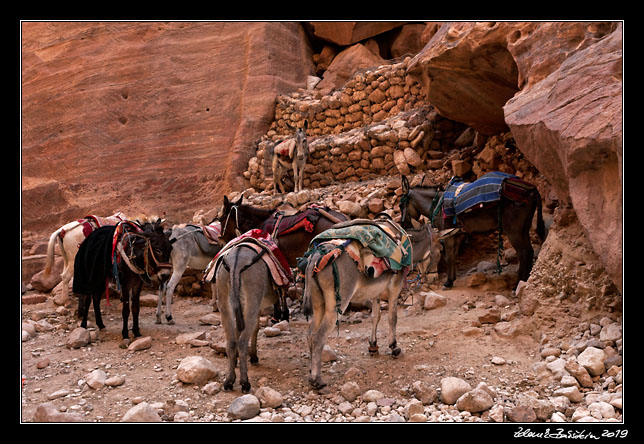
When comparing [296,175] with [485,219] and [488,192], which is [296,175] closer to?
[485,219]

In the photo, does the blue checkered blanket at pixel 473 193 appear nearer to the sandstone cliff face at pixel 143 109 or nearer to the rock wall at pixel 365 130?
the rock wall at pixel 365 130

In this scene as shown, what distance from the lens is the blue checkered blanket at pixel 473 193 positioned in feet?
23.2

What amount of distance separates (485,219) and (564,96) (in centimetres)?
281

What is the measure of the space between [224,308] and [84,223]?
209 inches

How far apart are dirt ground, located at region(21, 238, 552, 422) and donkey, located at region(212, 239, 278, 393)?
1.15 feet

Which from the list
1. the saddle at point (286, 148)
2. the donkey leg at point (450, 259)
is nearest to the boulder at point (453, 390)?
the donkey leg at point (450, 259)

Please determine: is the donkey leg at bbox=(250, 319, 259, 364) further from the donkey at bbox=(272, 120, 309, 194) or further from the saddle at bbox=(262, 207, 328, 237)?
the donkey at bbox=(272, 120, 309, 194)

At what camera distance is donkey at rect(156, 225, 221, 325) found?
25.7 ft

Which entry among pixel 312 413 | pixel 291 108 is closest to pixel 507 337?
pixel 312 413

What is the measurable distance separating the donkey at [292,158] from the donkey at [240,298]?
7.81 m

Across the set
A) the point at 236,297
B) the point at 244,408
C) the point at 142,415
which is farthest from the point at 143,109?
the point at 244,408

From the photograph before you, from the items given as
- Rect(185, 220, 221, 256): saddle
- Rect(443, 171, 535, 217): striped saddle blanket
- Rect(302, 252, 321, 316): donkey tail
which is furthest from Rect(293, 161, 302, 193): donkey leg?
Rect(302, 252, 321, 316): donkey tail

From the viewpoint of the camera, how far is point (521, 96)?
20.1 ft

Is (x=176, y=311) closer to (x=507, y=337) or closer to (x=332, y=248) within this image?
(x=332, y=248)
